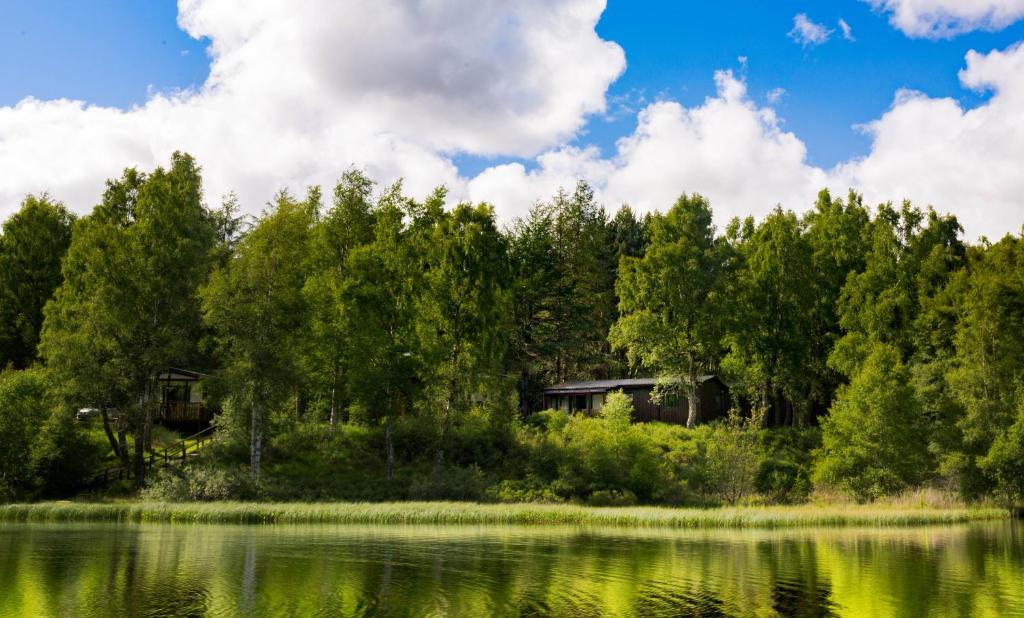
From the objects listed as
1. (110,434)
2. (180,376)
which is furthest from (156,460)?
(180,376)

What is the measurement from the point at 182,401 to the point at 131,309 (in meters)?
14.3

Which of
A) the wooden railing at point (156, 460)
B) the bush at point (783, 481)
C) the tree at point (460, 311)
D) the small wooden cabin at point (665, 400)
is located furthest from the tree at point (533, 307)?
the wooden railing at point (156, 460)

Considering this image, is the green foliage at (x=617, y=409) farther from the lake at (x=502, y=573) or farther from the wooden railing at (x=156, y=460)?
the wooden railing at (x=156, y=460)

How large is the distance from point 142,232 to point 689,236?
40.2 meters

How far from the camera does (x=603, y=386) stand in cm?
7131

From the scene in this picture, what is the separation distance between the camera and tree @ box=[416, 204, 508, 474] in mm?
53625

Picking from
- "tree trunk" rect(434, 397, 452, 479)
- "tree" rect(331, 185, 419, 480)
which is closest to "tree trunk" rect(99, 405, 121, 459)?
"tree" rect(331, 185, 419, 480)

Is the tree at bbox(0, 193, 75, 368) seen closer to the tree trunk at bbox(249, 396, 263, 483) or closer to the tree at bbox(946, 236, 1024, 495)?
the tree trunk at bbox(249, 396, 263, 483)

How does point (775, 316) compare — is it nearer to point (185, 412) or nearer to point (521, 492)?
point (521, 492)

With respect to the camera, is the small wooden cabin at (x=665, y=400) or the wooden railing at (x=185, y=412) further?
the small wooden cabin at (x=665, y=400)

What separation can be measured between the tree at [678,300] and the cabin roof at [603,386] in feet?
3.88

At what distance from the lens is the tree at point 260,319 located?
49.1 metres

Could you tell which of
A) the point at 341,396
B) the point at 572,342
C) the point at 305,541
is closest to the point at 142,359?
the point at 341,396

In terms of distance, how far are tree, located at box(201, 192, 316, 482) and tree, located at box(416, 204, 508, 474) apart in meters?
8.02
